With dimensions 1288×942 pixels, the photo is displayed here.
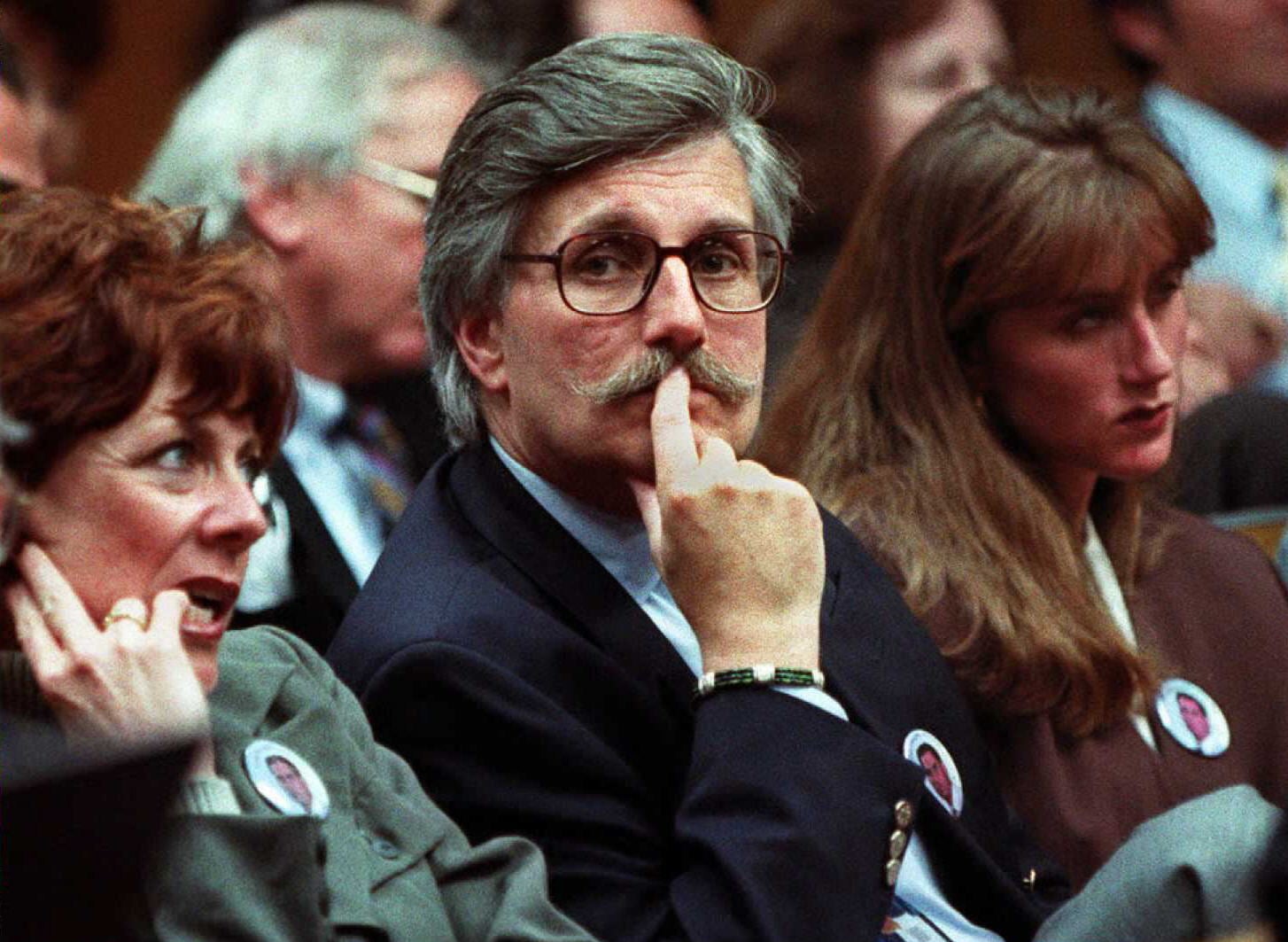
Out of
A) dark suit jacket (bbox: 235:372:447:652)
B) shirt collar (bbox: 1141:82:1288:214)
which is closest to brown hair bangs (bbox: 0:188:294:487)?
dark suit jacket (bbox: 235:372:447:652)

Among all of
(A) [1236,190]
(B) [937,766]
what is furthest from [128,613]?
(A) [1236,190]

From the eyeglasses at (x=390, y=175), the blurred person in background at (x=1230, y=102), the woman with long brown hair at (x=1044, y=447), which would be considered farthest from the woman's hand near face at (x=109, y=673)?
the blurred person in background at (x=1230, y=102)

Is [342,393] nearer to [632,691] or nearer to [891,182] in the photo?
[891,182]

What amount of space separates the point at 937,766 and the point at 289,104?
7.08 feet

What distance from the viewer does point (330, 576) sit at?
3949 millimetres

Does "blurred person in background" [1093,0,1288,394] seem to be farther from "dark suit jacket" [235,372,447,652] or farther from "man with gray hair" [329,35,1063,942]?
"man with gray hair" [329,35,1063,942]

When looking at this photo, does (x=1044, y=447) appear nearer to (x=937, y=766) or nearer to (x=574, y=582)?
(x=937, y=766)

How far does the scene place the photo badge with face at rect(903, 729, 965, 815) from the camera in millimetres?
3107

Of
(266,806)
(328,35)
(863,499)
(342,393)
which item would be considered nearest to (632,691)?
(266,806)

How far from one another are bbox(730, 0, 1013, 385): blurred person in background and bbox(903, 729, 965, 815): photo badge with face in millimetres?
1967

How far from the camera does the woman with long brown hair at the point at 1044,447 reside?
136 inches

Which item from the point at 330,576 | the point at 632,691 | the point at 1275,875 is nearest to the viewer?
the point at 1275,875

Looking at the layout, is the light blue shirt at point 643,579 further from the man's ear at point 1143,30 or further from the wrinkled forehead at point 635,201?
the man's ear at point 1143,30

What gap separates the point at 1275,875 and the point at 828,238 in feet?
10.5
